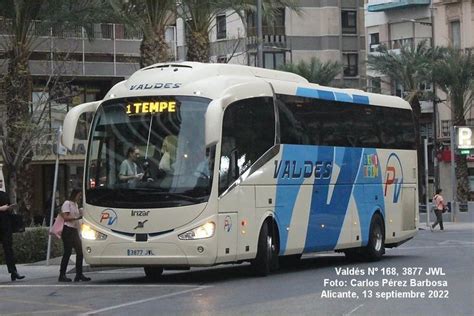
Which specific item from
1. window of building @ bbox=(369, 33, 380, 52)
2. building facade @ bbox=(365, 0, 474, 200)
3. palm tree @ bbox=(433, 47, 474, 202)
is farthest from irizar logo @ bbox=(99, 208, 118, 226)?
window of building @ bbox=(369, 33, 380, 52)

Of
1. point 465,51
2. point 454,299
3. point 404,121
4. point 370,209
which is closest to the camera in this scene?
point 454,299

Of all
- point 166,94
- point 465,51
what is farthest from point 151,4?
point 465,51

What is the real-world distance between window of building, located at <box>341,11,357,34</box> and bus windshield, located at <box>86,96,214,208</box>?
62118 millimetres

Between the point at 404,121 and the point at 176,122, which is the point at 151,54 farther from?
the point at 176,122

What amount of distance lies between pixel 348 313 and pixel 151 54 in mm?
16541

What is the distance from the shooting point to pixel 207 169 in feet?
56.8

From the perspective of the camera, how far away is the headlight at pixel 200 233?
17.2 m

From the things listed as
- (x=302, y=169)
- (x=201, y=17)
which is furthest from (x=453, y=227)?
(x=302, y=169)

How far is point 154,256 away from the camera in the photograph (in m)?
17.3

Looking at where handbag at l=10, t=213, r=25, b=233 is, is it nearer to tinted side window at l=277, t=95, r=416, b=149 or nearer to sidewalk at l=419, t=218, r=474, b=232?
tinted side window at l=277, t=95, r=416, b=149

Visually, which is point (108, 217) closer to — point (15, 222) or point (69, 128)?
point (69, 128)

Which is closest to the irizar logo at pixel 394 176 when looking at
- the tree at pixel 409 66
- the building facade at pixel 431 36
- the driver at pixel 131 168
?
the driver at pixel 131 168

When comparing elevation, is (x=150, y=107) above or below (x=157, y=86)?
below

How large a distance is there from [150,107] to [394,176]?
840 centimetres
